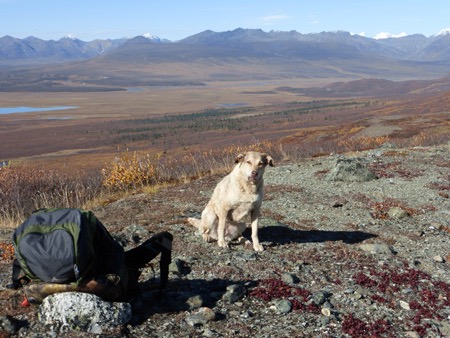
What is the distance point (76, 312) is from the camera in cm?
486

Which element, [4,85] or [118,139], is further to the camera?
[4,85]

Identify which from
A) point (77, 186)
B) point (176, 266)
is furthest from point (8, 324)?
point (77, 186)

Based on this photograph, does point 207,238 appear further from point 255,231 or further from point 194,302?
point 194,302

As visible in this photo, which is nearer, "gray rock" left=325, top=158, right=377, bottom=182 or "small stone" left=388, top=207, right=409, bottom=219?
"small stone" left=388, top=207, right=409, bottom=219

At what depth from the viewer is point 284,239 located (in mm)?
8906

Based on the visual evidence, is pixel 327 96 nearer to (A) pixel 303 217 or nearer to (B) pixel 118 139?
(B) pixel 118 139

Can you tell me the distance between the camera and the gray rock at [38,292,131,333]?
484 centimetres

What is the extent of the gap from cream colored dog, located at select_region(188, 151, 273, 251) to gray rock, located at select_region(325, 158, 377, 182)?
23.6 feet

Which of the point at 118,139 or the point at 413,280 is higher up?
the point at 413,280

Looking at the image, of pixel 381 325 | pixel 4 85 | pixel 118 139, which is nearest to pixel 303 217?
pixel 381 325

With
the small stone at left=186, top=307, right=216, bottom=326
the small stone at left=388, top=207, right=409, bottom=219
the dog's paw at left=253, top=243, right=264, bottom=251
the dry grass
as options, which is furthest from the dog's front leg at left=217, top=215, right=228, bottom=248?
the dry grass

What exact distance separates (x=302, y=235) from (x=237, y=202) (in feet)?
7.11

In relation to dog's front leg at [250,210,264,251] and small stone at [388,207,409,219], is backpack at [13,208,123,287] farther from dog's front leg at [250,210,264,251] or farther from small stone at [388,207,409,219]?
small stone at [388,207,409,219]

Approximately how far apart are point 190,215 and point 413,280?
15.7 ft
